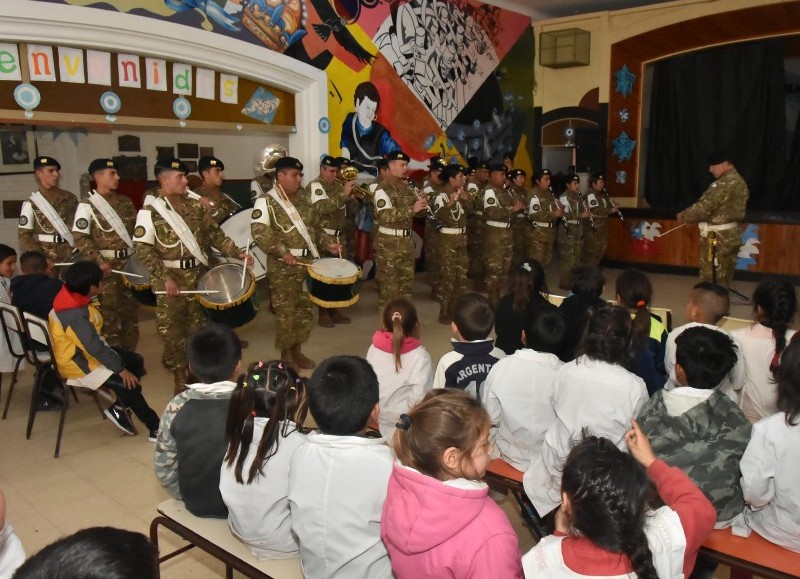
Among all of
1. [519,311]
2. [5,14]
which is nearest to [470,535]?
[519,311]

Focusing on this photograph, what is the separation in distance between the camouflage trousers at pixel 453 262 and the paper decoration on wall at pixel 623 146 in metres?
4.38

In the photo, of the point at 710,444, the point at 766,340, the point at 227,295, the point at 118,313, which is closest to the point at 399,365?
the point at 710,444

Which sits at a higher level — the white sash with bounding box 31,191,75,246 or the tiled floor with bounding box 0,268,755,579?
the white sash with bounding box 31,191,75,246

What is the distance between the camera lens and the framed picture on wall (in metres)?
6.48

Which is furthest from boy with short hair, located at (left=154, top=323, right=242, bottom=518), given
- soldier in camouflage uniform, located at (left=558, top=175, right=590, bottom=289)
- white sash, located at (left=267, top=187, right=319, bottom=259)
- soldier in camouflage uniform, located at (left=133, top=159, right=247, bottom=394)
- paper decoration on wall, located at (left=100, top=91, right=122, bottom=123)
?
soldier in camouflage uniform, located at (left=558, top=175, right=590, bottom=289)

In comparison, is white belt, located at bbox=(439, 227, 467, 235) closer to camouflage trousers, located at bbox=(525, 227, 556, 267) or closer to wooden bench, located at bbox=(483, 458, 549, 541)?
camouflage trousers, located at bbox=(525, 227, 556, 267)

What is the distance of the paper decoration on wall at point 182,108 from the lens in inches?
236

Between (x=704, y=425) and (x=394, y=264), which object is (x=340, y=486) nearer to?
(x=704, y=425)

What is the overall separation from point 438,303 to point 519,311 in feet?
13.2

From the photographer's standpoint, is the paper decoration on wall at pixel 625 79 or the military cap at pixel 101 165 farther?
the paper decoration on wall at pixel 625 79

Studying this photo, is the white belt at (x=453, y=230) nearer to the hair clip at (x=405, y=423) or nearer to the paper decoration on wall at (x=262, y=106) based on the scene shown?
the paper decoration on wall at (x=262, y=106)

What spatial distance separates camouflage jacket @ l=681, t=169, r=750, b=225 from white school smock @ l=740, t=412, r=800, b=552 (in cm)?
498

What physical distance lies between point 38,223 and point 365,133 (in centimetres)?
377

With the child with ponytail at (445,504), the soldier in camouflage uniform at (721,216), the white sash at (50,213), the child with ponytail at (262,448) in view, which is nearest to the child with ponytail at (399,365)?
the child with ponytail at (262,448)
